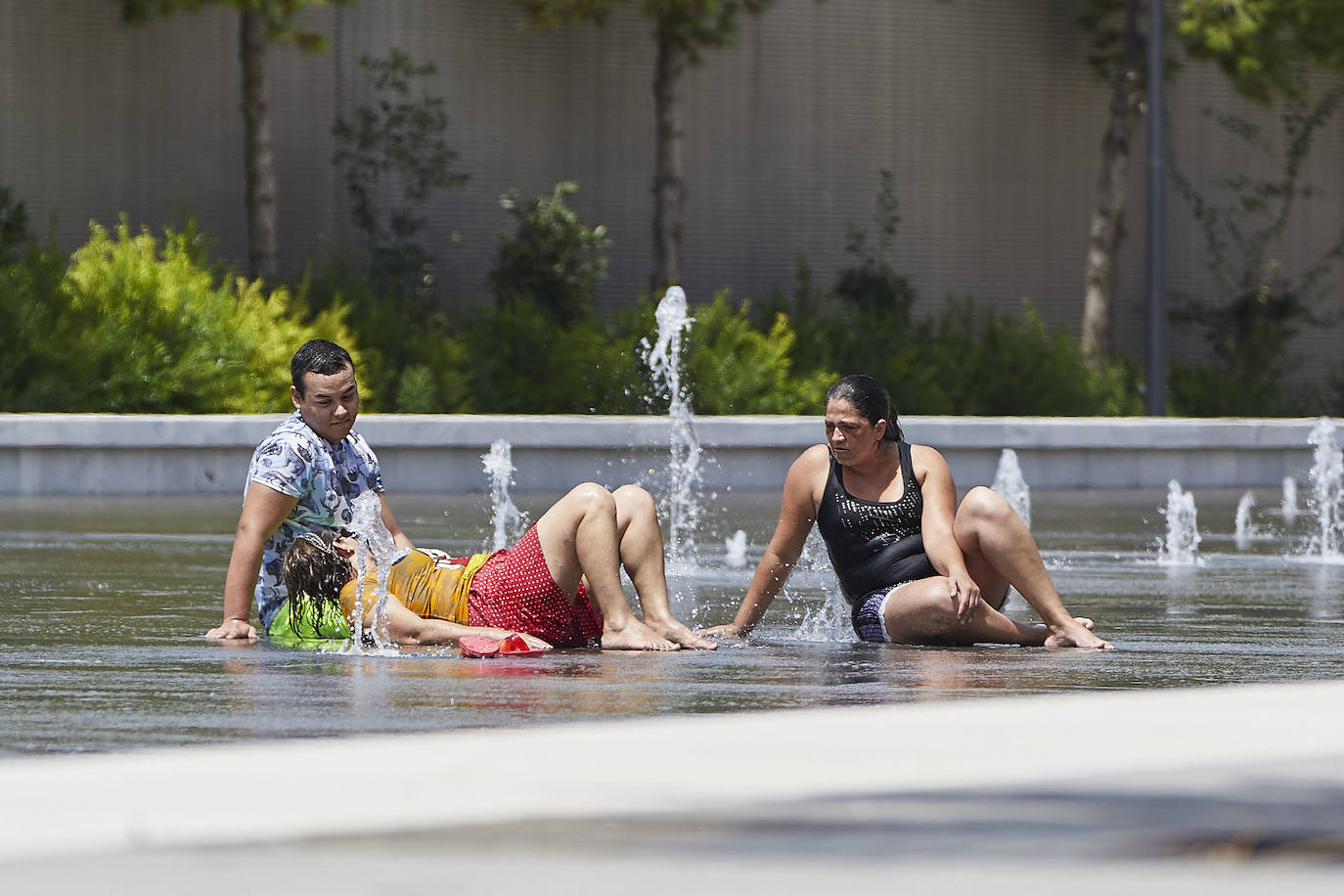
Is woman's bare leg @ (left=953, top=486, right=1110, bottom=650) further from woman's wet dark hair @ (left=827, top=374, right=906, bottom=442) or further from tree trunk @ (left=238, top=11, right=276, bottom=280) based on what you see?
tree trunk @ (left=238, top=11, right=276, bottom=280)

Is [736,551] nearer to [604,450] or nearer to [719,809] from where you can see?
[604,450]

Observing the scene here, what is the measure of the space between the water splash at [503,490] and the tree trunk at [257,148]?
5.62m

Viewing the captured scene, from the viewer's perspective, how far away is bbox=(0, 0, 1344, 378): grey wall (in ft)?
81.6

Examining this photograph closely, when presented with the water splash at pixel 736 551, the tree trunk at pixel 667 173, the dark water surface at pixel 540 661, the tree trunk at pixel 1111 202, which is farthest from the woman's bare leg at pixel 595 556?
the tree trunk at pixel 1111 202

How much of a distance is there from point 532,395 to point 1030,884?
18644 mm

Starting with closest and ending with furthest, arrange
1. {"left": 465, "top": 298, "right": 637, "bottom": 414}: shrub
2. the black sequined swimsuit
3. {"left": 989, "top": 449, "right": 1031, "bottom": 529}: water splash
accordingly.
→ the black sequined swimsuit, {"left": 989, "top": 449, "right": 1031, "bottom": 529}: water splash, {"left": 465, "top": 298, "right": 637, "bottom": 414}: shrub

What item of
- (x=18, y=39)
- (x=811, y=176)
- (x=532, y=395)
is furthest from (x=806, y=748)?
(x=811, y=176)

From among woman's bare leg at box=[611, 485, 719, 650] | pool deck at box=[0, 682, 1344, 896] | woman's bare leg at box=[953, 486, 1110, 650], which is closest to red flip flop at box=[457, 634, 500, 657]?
woman's bare leg at box=[611, 485, 719, 650]

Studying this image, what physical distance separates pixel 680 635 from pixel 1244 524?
30.3 feet

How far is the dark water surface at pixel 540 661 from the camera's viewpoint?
6.32 m

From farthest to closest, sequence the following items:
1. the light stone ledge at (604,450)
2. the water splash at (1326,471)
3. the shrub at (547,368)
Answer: the shrub at (547,368) < the water splash at (1326,471) < the light stone ledge at (604,450)

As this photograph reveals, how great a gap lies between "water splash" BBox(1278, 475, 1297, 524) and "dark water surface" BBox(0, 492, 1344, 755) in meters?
4.89

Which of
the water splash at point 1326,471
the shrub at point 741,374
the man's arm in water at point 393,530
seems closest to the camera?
the man's arm in water at point 393,530

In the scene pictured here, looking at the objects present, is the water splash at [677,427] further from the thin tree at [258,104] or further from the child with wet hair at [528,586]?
the child with wet hair at [528,586]
